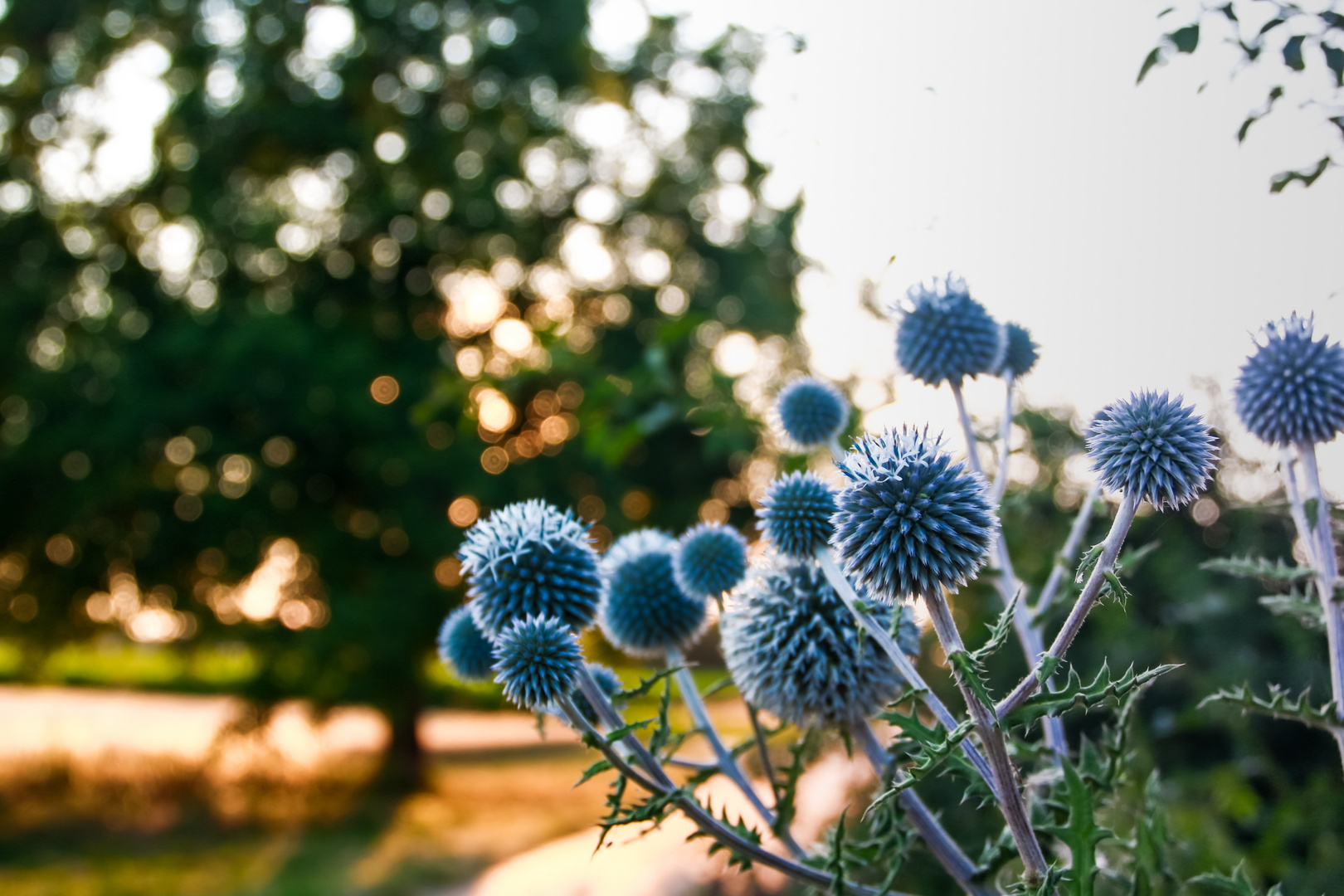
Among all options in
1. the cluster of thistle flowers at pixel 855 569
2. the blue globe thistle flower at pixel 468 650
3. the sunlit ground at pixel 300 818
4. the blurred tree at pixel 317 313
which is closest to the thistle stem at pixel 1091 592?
the cluster of thistle flowers at pixel 855 569

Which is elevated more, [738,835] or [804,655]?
Answer: [804,655]

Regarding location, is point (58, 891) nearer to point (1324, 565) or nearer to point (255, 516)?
point (255, 516)

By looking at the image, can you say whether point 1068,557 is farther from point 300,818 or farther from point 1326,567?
point 300,818

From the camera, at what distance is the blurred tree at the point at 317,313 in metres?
10.5

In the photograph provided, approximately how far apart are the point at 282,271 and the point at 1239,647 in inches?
452

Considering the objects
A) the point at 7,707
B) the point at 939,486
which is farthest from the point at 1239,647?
the point at 7,707

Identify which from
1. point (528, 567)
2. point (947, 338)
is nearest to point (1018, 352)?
point (947, 338)

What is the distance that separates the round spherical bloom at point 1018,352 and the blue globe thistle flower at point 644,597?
2.30ft

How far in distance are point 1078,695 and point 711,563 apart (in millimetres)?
772

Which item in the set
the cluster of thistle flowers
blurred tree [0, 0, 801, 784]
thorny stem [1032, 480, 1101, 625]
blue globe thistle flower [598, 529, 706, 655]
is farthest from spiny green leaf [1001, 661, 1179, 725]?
blurred tree [0, 0, 801, 784]

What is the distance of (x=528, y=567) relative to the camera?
4.99 ft

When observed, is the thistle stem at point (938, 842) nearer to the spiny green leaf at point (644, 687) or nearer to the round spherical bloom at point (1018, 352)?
the spiny green leaf at point (644, 687)

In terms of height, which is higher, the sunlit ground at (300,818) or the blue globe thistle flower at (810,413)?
the sunlit ground at (300,818)

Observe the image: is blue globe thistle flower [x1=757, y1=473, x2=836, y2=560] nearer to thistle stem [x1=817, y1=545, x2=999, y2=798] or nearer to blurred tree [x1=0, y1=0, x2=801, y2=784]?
thistle stem [x1=817, y1=545, x2=999, y2=798]
